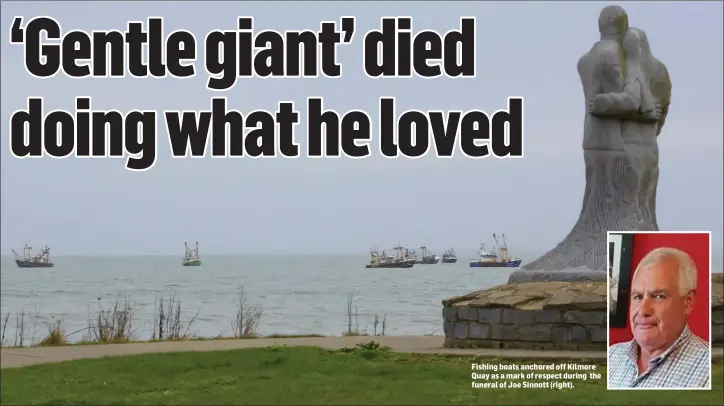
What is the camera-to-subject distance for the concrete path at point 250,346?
12641 mm

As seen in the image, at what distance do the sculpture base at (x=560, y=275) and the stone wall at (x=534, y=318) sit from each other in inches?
13.5

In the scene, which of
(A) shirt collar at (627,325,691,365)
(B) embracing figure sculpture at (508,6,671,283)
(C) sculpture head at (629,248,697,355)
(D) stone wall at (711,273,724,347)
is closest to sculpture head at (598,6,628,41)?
(B) embracing figure sculpture at (508,6,671,283)

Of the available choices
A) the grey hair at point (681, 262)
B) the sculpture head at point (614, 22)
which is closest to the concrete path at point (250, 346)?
the grey hair at point (681, 262)

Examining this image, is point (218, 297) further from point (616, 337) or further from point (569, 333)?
point (616, 337)

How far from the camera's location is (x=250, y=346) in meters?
14.1

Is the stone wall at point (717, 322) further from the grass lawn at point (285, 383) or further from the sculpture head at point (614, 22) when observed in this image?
the sculpture head at point (614, 22)

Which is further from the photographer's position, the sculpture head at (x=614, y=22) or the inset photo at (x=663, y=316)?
the sculpture head at (x=614, y=22)

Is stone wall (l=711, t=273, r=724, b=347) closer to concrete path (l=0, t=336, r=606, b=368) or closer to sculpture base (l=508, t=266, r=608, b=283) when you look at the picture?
concrete path (l=0, t=336, r=606, b=368)

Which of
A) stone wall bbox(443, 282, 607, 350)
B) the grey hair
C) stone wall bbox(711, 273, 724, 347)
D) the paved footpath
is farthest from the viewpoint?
stone wall bbox(443, 282, 607, 350)

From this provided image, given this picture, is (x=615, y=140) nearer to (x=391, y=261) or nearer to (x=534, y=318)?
(x=534, y=318)

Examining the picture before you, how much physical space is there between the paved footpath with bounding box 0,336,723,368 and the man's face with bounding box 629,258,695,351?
2.73m

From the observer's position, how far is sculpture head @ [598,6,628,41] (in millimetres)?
15320

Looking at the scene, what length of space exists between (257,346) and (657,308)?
19.5 ft

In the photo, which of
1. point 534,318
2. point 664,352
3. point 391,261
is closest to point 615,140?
point 534,318
